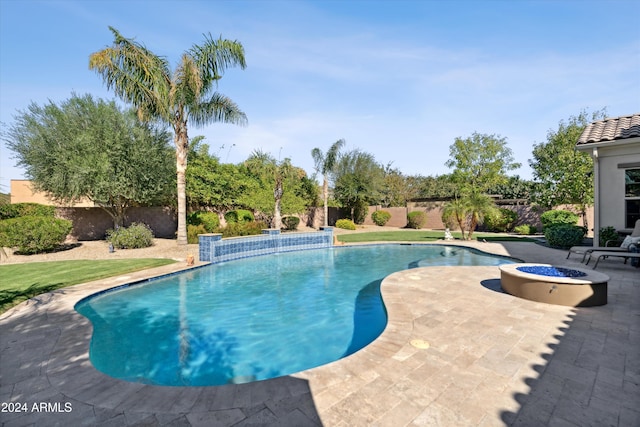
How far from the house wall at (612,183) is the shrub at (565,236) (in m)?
2.56

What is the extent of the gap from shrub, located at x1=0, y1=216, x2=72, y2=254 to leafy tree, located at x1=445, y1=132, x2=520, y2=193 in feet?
97.4

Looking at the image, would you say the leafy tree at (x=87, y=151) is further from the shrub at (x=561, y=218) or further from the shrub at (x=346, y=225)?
the shrub at (x=561, y=218)

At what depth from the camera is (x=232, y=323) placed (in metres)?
6.51

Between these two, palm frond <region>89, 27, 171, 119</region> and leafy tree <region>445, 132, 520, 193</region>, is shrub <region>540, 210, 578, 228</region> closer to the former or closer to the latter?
leafy tree <region>445, 132, 520, 193</region>

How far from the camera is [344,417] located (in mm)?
2684

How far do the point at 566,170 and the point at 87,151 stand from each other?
2887cm

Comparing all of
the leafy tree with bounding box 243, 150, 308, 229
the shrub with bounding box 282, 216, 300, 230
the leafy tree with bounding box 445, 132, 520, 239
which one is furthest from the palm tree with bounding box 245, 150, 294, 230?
the leafy tree with bounding box 445, 132, 520, 239

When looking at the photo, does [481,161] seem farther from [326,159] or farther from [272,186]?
[272,186]

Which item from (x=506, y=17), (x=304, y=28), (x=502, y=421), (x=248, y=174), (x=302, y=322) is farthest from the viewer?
(x=248, y=174)

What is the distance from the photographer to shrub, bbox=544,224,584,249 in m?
13.7

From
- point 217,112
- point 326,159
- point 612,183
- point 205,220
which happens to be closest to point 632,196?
point 612,183

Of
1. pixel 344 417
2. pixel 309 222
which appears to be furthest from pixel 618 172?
pixel 309 222

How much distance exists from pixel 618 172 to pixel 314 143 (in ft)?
66.4

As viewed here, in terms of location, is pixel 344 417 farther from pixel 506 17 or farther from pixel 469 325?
pixel 506 17
